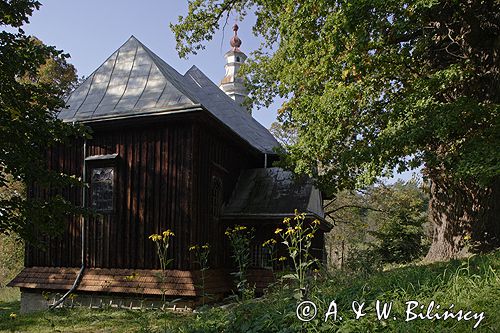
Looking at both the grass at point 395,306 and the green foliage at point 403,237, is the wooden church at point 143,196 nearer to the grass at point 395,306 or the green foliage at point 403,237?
the grass at point 395,306

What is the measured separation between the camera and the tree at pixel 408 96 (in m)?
8.53

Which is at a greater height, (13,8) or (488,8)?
(488,8)

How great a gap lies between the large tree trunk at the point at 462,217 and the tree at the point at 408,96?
0.02 metres

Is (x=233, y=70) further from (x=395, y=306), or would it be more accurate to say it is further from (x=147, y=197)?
(x=395, y=306)

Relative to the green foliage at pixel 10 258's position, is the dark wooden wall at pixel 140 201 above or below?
above

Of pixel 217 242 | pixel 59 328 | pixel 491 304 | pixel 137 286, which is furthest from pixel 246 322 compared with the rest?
pixel 217 242

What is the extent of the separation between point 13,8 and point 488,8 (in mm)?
9785

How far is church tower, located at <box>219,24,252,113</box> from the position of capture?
2785 cm

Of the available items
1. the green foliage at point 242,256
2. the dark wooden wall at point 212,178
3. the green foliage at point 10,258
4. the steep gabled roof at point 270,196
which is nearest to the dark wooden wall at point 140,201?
the dark wooden wall at point 212,178

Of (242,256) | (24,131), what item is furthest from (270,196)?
(24,131)

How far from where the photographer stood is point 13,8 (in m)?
6.95

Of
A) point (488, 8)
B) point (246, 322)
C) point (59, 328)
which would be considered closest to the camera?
point (246, 322)

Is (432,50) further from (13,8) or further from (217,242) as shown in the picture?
(13,8)

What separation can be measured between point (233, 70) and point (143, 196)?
20527 mm
